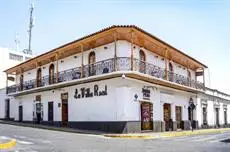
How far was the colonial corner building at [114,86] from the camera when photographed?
71.5 feet

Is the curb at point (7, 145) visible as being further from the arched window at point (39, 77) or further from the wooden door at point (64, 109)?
the arched window at point (39, 77)

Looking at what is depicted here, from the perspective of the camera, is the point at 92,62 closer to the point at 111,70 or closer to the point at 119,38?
the point at 119,38

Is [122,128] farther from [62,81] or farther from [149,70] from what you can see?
[62,81]

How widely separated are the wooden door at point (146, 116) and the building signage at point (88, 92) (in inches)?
120

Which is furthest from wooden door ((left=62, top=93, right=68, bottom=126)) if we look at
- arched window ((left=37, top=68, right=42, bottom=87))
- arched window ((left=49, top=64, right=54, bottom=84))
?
arched window ((left=37, top=68, right=42, bottom=87))

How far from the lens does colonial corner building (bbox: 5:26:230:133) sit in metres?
21.8

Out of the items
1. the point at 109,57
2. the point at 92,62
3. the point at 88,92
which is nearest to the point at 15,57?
the point at 92,62

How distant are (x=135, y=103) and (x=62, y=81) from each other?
7338mm

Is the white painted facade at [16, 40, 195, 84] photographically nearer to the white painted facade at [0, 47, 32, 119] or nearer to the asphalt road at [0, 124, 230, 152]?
the white painted facade at [0, 47, 32, 119]

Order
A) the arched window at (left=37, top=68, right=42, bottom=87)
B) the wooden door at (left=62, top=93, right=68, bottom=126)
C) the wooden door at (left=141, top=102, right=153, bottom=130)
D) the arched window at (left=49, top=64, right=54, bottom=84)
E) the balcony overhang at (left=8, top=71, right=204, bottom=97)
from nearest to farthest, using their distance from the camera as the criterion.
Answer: the balcony overhang at (left=8, top=71, right=204, bottom=97), the wooden door at (left=141, top=102, right=153, bottom=130), the wooden door at (left=62, top=93, right=68, bottom=126), the arched window at (left=49, top=64, right=54, bottom=84), the arched window at (left=37, top=68, right=42, bottom=87)

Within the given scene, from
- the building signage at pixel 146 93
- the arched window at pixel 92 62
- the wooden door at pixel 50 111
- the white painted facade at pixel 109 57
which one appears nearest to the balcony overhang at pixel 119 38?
the white painted facade at pixel 109 57

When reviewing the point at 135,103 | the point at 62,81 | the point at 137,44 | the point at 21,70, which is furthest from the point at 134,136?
the point at 21,70

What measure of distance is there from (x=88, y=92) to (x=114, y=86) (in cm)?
290

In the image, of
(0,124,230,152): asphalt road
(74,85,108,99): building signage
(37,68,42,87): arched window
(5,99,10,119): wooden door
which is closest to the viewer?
(0,124,230,152): asphalt road
